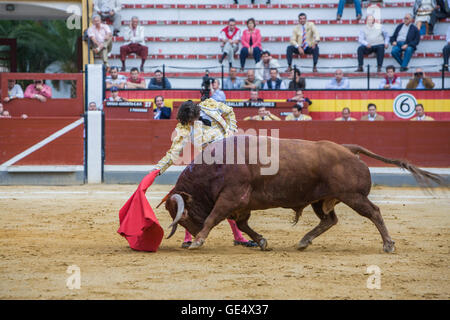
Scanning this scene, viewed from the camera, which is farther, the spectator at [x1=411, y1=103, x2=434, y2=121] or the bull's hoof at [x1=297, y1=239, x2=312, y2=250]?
the spectator at [x1=411, y1=103, x2=434, y2=121]

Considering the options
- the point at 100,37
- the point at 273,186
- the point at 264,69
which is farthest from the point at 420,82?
the point at 273,186

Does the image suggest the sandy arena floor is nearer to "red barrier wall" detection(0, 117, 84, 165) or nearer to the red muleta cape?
the red muleta cape

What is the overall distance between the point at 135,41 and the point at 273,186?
9006 millimetres

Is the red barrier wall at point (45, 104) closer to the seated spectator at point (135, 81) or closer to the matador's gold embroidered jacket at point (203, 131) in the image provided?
the seated spectator at point (135, 81)

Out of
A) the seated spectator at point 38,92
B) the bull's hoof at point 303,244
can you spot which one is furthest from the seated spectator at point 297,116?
the bull's hoof at point 303,244

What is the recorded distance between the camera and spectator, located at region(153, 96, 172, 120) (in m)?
11.4

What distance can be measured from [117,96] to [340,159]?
23.8ft

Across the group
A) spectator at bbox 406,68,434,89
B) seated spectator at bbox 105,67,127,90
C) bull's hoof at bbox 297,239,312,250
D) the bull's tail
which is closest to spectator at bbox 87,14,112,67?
seated spectator at bbox 105,67,127,90

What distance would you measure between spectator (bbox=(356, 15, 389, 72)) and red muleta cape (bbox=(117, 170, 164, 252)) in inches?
335

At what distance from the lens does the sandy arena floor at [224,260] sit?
3891mm

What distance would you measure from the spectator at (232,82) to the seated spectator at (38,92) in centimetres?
323

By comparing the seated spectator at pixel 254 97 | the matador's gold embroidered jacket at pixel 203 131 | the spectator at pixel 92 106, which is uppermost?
the seated spectator at pixel 254 97

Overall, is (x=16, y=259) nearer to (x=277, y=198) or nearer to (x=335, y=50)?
(x=277, y=198)

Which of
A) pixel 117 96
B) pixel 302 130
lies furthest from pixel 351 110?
pixel 117 96
